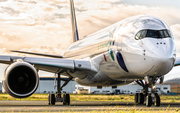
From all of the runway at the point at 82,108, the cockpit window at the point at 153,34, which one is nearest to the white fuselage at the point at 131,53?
the cockpit window at the point at 153,34

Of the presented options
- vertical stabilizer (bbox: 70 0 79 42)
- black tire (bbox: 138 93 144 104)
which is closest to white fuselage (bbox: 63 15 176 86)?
black tire (bbox: 138 93 144 104)

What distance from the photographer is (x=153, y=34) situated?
41.1 feet

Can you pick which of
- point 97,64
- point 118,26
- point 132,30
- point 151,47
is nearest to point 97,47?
point 97,64

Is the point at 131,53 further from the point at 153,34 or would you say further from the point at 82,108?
the point at 82,108

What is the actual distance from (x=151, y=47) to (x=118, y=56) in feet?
6.15

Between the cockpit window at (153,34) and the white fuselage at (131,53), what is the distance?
119mm

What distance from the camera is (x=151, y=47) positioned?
1205cm

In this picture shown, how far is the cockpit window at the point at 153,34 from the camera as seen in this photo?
12453 mm

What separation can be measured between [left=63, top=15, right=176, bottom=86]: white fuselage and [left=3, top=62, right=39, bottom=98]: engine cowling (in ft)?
12.0

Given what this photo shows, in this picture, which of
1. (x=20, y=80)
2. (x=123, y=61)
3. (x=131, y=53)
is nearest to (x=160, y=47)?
(x=131, y=53)

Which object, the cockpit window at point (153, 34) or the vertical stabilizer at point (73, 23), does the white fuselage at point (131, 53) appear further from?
the vertical stabilizer at point (73, 23)

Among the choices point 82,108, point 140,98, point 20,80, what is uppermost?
point 20,80

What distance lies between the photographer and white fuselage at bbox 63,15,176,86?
12055 millimetres

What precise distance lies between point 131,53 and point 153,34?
44.3 inches
